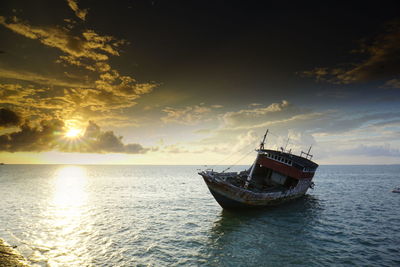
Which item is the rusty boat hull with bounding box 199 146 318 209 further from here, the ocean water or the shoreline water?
the shoreline water

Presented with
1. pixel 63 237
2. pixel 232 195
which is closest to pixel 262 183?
pixel 232 195

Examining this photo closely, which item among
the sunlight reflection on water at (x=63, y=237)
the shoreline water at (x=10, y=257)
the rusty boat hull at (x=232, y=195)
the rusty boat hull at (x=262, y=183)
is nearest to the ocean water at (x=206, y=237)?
the sunlight reflection on water at (x=63, y=237)

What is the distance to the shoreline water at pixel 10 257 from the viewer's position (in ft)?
50.9

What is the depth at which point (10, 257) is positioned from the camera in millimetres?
16719

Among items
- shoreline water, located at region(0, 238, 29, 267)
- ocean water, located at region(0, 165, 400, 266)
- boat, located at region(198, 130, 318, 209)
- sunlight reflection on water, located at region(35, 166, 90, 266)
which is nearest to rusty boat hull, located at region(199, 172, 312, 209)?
boat, located at region(198, 130, 318, 209)

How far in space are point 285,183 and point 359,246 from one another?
19.3 m

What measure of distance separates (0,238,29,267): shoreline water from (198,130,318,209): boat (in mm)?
18143

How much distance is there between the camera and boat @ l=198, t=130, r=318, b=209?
27.1 metres

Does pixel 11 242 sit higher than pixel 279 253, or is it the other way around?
pixel 279 253

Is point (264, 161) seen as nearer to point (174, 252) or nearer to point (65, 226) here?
point (174, 252)

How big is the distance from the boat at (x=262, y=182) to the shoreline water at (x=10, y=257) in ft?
59.5

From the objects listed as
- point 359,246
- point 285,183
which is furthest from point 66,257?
point 285,183

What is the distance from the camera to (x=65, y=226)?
87.1ft

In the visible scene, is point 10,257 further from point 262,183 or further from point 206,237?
point 262,183
